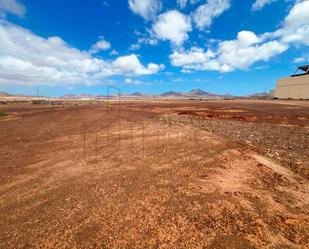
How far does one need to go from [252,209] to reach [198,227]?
48.5 inches

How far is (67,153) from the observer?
7.42 meters

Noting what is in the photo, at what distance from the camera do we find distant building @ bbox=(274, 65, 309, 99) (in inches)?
2096

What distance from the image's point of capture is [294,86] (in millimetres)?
56531

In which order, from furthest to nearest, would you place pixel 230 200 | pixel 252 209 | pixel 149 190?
pixel 149 190
pixel 230 200
pixel 252 209

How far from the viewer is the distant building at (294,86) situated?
175ft

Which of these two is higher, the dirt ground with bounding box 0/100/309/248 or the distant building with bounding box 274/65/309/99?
the distant building with bounding box 274/65/309/99

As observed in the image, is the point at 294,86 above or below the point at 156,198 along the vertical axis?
above

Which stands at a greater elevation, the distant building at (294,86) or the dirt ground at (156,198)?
the distant building at (294,86)

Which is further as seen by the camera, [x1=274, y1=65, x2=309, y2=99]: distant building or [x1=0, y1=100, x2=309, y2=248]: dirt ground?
[x1=274, y1=65, x2=309, y2=99]: distant building

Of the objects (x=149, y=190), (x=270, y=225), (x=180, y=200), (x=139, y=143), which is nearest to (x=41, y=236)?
(x=149, y=190)

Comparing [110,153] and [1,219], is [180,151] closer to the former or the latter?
[110,153]

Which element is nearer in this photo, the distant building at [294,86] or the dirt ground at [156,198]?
the dirt ground at [156,198]

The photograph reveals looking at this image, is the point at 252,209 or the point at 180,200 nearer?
the point at 252,209

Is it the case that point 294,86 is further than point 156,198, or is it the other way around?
point 294,86
